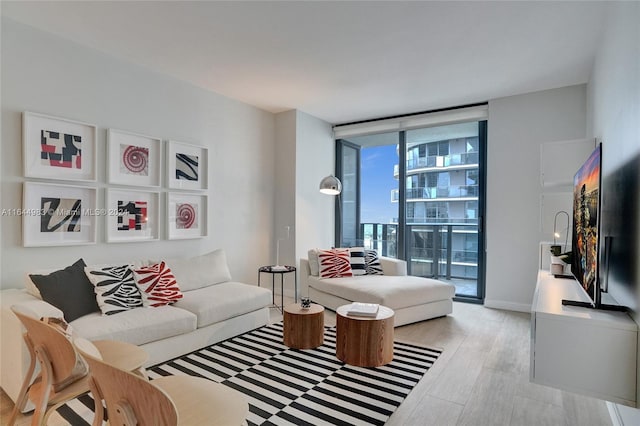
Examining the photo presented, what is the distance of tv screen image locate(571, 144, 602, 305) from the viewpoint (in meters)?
1.83

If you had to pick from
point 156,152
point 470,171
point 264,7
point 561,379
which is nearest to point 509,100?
point 470,171

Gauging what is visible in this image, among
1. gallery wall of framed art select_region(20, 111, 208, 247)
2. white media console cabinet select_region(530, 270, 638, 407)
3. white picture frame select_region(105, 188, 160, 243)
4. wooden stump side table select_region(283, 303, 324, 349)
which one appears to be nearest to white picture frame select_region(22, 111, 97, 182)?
gallery wall of framed art select_region(20, 111, 208, 247)

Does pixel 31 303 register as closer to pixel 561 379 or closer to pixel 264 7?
pixel 264 7

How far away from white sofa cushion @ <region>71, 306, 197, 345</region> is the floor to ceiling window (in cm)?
327

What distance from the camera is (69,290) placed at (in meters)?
2.62

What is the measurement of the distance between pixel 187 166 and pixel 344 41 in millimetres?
2185

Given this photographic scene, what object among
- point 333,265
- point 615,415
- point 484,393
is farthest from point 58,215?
point 615,415

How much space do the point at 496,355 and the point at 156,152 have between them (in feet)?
12.4

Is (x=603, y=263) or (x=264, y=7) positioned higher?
(x=264, y=7)

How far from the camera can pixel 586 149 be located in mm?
3299

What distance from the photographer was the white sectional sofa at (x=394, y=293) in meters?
3.69

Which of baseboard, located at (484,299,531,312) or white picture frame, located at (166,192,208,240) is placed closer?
white picture frame, located at (166,192,208,240)

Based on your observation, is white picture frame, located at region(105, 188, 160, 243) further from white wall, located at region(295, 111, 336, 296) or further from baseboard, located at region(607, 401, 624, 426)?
baseboard, located at region(607, 401, 624, 426)

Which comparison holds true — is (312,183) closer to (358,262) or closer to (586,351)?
(358,262)
